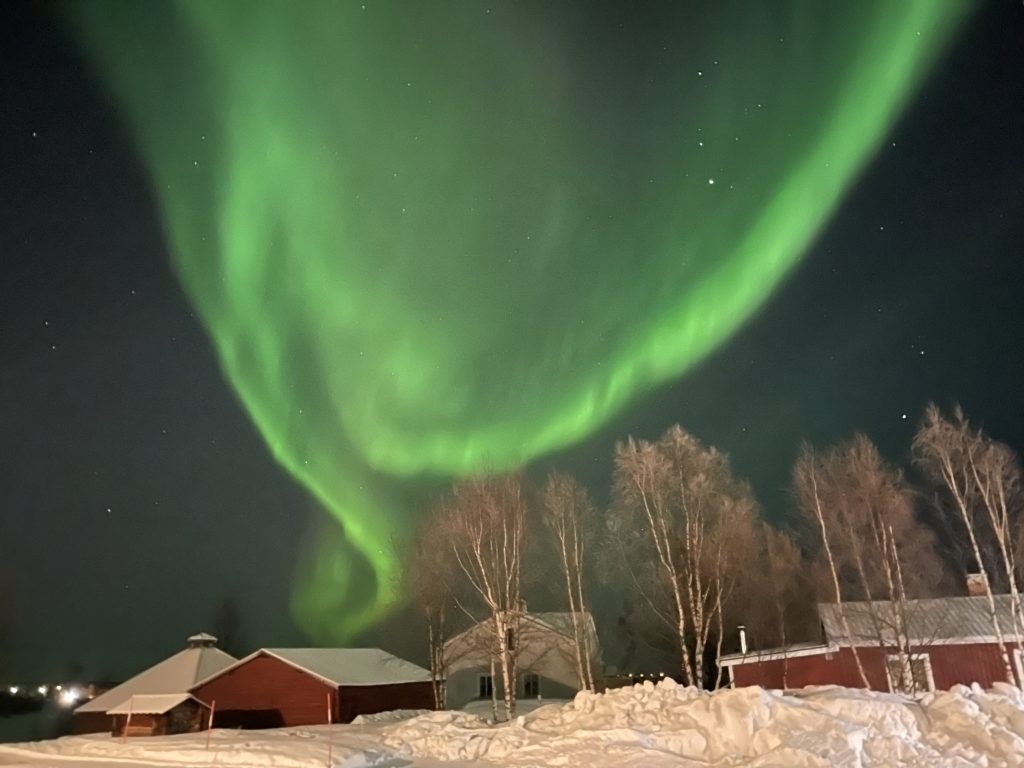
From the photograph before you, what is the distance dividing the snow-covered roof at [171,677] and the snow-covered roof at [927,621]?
33546 millimetres

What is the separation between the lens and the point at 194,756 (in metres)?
18.6

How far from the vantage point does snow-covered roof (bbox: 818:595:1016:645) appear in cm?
3497

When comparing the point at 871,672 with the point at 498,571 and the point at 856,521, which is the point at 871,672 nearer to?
the point at 856,521

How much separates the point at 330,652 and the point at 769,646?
2570 cm

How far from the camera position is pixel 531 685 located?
52.3 m

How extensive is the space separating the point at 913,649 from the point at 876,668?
181 centimetres

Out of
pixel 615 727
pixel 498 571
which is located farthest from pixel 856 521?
A: pixel 615 727

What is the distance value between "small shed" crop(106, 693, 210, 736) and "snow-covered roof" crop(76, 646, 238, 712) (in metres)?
10.4

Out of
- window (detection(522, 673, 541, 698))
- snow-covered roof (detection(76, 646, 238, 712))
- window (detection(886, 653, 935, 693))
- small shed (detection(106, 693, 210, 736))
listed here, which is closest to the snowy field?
small shed (detection(106, 693, 210, 736))

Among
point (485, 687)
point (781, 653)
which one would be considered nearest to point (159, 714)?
point (485, 687)

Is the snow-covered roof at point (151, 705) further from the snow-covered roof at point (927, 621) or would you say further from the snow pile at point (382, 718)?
the snow-covered roof at point (927, 621)

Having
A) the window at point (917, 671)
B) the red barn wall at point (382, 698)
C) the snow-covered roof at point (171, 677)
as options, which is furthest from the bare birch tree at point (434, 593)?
the window at point (917, 671)

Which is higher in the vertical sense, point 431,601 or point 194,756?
point 431,601

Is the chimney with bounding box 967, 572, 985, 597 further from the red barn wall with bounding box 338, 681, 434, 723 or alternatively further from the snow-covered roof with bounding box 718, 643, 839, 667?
Answer: the red barn wall with bounding box 338, 681, 434, 723
